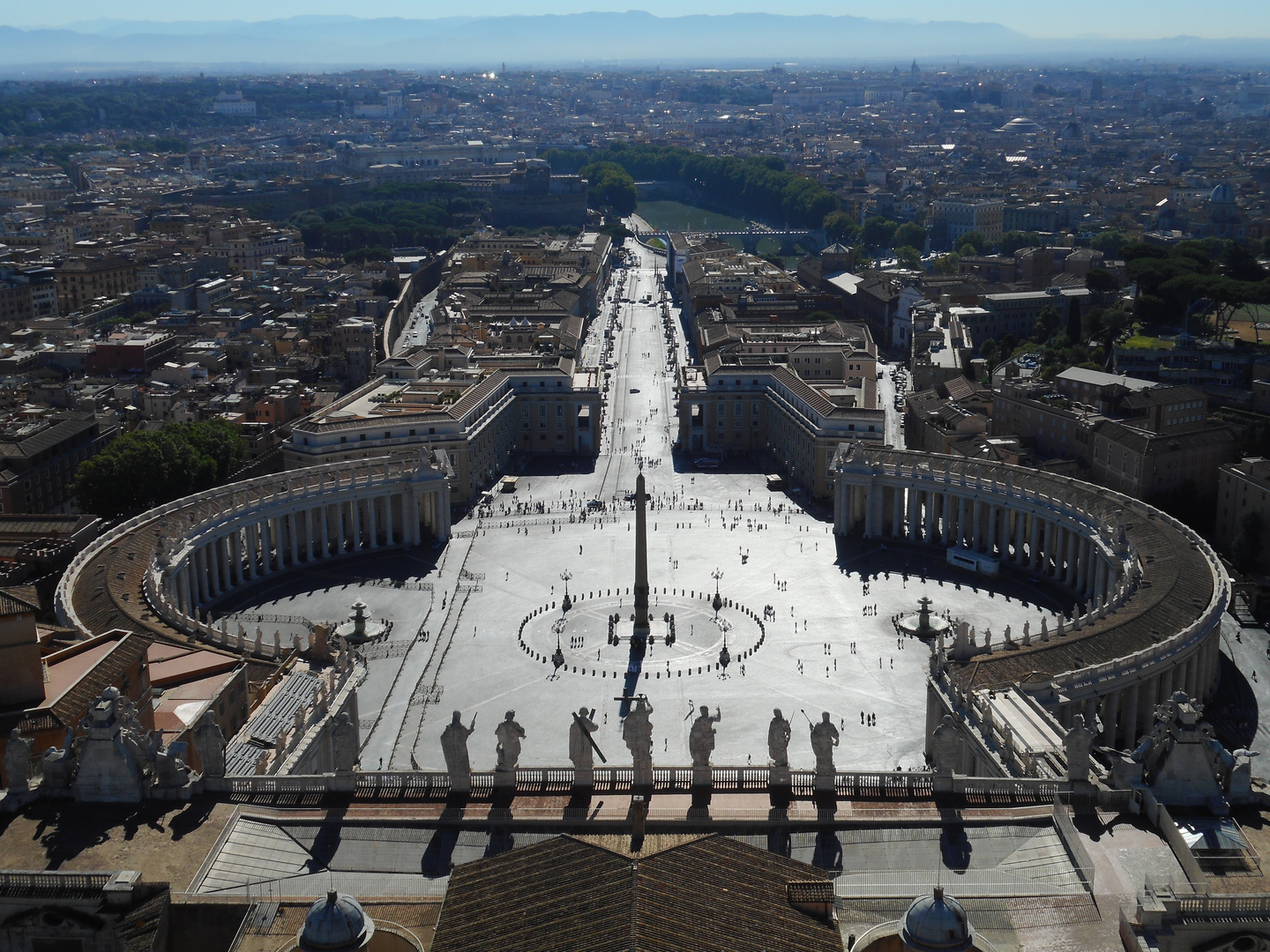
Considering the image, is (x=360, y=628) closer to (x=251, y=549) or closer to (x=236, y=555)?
(x=236, y=555)

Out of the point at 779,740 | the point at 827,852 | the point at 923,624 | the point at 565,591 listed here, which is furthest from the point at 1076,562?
the point at 827,852

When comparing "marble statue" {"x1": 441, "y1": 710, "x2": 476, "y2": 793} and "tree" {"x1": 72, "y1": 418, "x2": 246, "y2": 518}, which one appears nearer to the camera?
"marble statue" {"x1": 441, "y1": 710, "x2": 476, "y2": 793}

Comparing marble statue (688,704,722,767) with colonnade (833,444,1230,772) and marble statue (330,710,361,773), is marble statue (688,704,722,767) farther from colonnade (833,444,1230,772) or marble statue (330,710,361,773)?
colonnade (833,444,1230,772)

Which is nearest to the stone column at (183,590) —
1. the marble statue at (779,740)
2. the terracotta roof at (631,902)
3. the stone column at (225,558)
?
the stone column at (225,558)

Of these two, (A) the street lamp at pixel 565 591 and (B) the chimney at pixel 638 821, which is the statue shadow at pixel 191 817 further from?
(A) the street lamp at pixel 565 591

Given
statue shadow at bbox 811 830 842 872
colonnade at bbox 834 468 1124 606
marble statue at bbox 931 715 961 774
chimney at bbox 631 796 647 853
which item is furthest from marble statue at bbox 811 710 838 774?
colonnade at bbox 834 468 1124 606

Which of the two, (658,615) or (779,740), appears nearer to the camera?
(779,740)

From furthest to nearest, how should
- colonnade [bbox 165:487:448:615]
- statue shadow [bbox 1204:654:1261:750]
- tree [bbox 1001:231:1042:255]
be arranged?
1. tree [bbox 1001:231:1042:255]
2. colonnade [bbox 165:487:448:615]
3. statue shadow [bbox 1204:654:1261:750]
